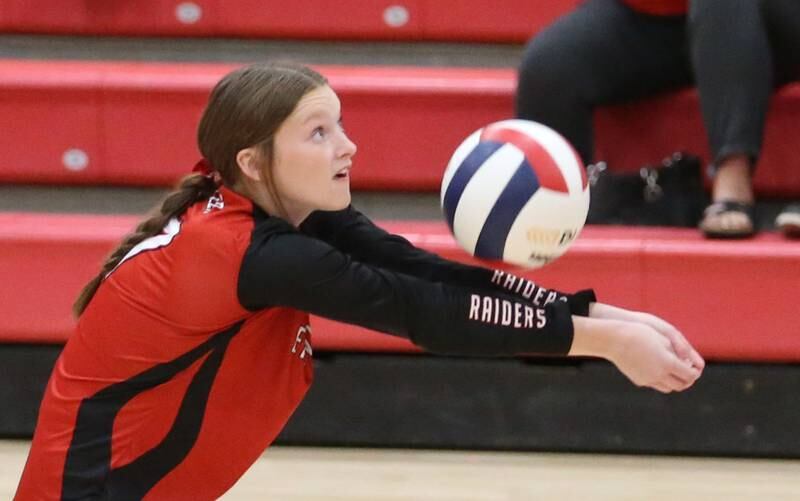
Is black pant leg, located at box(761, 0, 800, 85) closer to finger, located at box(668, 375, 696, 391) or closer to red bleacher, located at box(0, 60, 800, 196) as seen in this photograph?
red bleacher, located at box(0, 60, 800, 196)

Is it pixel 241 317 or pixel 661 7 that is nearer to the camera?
pixel 241 317

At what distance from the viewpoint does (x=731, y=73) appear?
262cm

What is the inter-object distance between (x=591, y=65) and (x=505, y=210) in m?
1.22

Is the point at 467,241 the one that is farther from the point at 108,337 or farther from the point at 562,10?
the point at 562,10

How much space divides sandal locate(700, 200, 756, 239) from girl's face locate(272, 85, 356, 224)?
47.2 inches

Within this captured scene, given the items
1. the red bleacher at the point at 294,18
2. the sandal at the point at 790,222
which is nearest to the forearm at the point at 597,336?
the sandal at the point at 790,222

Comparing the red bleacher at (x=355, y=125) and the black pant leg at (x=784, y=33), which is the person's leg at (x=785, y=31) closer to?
the black pant leg at (x=784, y=33)

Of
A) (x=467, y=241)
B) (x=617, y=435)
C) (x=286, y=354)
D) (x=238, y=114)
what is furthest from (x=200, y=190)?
(x=617, y=435)

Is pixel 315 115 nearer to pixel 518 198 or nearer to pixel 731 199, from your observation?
pixel 518 198

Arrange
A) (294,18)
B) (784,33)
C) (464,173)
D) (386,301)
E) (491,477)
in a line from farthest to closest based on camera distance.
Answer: (294,18), (784,33), (491,477), (464,173), (386,301)

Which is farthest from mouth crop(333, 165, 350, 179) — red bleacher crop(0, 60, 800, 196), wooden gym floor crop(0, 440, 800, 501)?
red bleacher crop(0, 60, 800, 196)

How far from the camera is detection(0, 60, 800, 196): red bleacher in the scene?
9.58 ft

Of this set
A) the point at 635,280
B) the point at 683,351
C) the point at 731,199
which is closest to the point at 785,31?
the point at 731,199

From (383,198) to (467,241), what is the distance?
1.29 m
